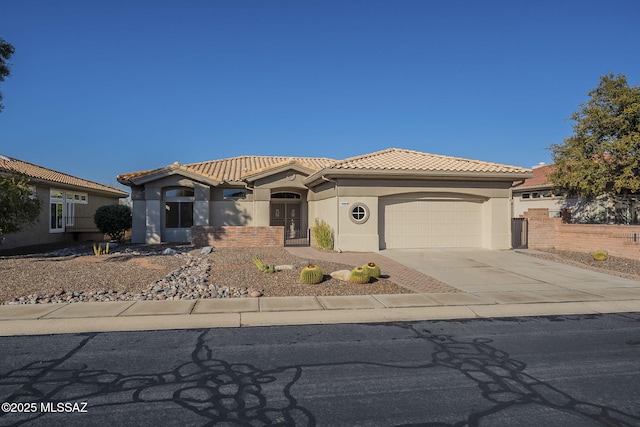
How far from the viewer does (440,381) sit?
4914mm

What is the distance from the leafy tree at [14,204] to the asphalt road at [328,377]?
31.1 ft

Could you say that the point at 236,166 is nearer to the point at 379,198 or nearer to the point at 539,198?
the point at 379,198

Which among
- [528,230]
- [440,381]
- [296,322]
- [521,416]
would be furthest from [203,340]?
[528,230]

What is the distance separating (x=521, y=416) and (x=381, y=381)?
150cm

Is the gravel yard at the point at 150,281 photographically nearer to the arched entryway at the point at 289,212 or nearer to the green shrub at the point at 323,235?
the green shrub at the point at 323,235

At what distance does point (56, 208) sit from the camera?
2308 cm

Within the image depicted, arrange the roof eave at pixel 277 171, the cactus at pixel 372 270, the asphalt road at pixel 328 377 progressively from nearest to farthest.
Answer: the asphalt road at pixel 328 377
the cactus at pixel 372 270
the roof eave at pixel 277 171

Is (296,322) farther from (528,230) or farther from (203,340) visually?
(528,230)

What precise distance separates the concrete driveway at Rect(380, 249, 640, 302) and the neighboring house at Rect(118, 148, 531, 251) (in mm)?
1357

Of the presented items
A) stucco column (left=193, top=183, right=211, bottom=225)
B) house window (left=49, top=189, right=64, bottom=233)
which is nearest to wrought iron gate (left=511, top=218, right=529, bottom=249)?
stucco column (left=193, top=183, right=211, bottom=225)

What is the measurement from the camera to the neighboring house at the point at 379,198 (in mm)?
17234

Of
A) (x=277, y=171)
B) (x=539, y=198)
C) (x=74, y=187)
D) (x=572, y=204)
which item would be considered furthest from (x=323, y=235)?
(x=539, y=198)

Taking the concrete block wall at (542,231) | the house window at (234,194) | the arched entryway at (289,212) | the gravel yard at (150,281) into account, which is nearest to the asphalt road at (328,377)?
the gravel yard at (150,281)

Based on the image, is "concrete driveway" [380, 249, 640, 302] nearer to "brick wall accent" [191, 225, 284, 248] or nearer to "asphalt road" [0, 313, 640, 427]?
"asphalt road" [0, 313, 640, 427]
